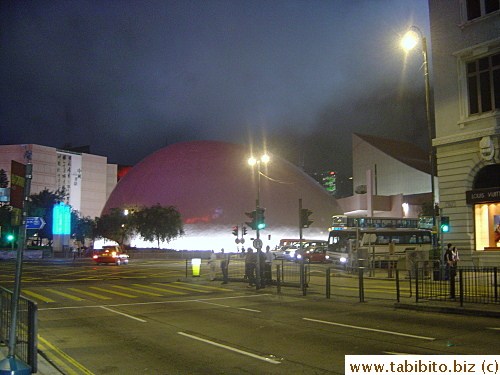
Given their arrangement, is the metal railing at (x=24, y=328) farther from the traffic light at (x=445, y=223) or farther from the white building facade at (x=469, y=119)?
the white building facade at (x=469, y=119)

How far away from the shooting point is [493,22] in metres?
23.1

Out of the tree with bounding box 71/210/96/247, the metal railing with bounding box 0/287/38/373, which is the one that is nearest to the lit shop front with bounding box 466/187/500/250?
the metal railing with bounding box 0/287/38/373

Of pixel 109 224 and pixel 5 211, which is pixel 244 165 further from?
pixel 5 211

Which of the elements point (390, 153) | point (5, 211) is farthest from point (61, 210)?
point (390, 153)

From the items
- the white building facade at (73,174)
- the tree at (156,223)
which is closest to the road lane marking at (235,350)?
the tree at (156,223)

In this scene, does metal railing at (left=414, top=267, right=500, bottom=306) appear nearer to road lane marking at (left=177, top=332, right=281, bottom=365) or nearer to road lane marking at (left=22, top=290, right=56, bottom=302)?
road lane marking at (left=177, top=332, right=281, bottom=365)

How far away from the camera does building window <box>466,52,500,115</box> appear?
918 inches

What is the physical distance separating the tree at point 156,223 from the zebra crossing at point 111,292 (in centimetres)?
5078

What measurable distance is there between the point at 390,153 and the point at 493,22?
90.2 m

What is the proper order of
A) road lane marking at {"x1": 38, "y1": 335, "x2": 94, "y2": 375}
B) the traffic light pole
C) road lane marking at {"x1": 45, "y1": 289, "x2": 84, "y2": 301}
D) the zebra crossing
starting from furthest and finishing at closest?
the zebra crossing
road lane marking at {"x1": 45, "y1": 289, "x2": 84, "y2": 301}
road lane marking at {"x1": 38, "y1": 335, "x2": 94, "y2": 375}
the traffic light pole

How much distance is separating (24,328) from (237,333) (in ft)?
15.7

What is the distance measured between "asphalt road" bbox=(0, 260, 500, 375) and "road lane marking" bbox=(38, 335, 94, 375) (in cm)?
2

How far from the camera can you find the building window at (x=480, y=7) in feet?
75.9

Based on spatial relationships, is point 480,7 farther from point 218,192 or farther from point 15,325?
point 218,192
